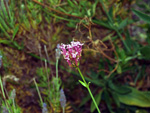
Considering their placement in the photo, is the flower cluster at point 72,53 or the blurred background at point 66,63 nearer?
the flower cluster at point 72,53

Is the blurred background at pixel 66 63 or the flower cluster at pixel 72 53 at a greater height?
the blurred background at pixel 66 63

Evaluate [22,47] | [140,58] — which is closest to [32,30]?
[22,47]

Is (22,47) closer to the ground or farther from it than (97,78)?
farther from it

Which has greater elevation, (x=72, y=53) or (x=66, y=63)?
(x=66, y=63)

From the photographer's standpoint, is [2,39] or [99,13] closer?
[2,39]

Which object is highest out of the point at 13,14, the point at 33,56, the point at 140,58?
the point at 13,14

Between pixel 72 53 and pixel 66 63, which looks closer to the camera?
pixel 72 53

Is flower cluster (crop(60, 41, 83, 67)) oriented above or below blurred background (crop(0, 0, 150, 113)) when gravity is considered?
below

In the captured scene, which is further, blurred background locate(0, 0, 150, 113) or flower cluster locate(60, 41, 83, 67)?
blurred background locate(0, 0, 150, 113)

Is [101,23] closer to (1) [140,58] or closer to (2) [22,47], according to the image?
(1) [140,58]
